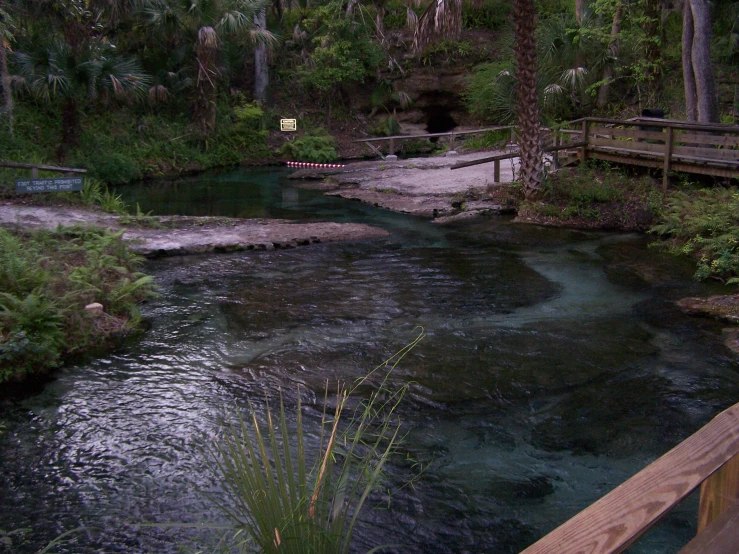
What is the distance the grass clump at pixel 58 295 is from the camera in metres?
7.26

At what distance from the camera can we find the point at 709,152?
544 inches

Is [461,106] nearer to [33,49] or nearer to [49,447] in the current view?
[33,49]

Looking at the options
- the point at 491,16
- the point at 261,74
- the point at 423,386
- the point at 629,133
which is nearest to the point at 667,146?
the point at 629,133

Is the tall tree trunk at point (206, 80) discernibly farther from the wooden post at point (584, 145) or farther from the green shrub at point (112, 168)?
the wooden post at point (584, 145)

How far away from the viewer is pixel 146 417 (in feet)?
20.4

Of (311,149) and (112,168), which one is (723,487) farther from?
(311,149)

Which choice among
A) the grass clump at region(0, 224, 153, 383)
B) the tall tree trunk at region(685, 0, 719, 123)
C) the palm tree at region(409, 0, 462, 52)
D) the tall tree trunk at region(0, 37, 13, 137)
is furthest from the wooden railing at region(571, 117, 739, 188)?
the tall tree trunk at region(0, 37, 13, 137)

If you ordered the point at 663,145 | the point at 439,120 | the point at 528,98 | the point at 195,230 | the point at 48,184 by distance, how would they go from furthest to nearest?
1. the point at 439,120
2. the point at 528,98
3. the point at 663,145
4. the point at 195,230
5. the point at 48,184

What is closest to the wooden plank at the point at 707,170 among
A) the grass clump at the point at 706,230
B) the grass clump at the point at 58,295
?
the grass clump at the point at 706,230

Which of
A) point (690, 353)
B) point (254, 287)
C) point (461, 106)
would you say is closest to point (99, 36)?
point (461, 106)

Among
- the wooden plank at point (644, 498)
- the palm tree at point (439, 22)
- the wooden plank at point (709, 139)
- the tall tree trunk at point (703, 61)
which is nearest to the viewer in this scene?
the wooden plank at point (644, 498)

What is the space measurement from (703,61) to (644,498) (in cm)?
1635

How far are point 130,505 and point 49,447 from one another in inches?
50.6

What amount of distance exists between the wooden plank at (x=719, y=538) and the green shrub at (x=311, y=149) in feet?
86.7
